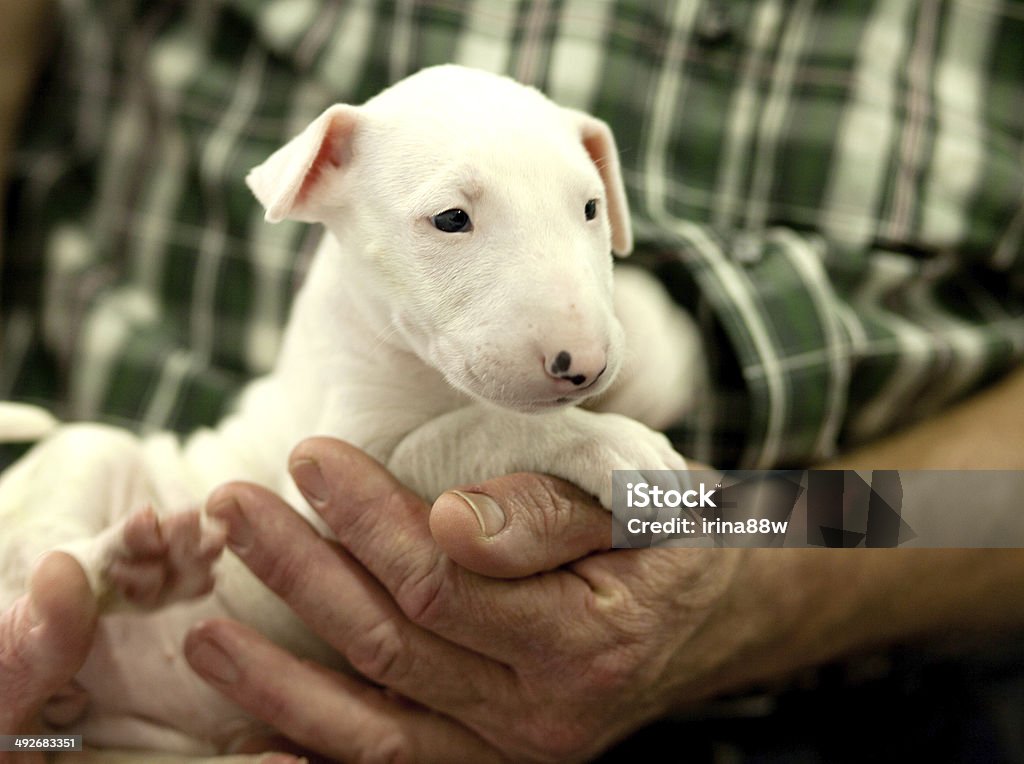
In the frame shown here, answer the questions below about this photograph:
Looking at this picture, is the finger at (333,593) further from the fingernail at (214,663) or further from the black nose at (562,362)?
the black nose at (562,362)

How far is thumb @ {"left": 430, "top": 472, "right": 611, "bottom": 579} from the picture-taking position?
83 cm

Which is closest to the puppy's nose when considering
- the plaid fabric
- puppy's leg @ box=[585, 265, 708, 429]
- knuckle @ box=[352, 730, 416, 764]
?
puppy's leg @ box=[585, 265, 708, 429]

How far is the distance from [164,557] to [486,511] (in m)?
0.41

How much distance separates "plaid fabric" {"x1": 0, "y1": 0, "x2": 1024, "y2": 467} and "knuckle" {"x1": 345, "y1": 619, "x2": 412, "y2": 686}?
18.0 inches

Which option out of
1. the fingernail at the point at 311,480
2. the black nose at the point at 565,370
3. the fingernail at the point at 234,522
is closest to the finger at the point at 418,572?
the fingernail at the point at 311,480

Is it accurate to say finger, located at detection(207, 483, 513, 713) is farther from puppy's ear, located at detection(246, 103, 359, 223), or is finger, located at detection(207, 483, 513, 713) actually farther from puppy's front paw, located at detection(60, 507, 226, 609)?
puppy's ear, located at detection(246, 103, 359, 223)

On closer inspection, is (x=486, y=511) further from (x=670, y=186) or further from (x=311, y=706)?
(x=670, y=186)

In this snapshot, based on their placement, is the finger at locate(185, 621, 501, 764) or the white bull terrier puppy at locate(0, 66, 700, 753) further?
the finger at locate(185, 621, 501, 764)

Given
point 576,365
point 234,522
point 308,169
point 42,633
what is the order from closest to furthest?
1. point 576,365
2. point 308,169
3. point 42,633
4. point 234,522

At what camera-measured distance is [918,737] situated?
1136mm

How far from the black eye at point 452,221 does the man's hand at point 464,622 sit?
0.86 ft

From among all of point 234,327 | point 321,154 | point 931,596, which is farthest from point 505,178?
point 931,596

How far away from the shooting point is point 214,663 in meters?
1.07

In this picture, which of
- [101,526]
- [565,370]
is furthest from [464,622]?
[101,526]
